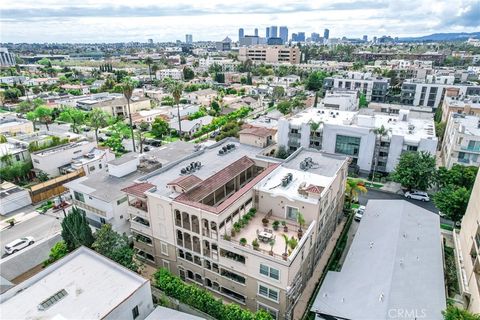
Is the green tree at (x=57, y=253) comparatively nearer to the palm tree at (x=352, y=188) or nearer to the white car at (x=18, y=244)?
the white car at (x=18, y=244)

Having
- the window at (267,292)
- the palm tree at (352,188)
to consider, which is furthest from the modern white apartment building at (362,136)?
the window at (267,292)

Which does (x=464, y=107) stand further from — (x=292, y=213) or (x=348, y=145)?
(x=292, y=213)

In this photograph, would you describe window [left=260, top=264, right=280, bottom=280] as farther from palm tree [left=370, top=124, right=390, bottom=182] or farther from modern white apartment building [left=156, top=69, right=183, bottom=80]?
modern white apartment building [left=156, top=69, right=183, bottom=80]

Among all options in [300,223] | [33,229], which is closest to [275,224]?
[300,223]

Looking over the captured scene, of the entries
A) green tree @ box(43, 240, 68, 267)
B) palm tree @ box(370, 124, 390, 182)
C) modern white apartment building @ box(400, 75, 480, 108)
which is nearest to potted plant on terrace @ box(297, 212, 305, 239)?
green tree @ box(43, 240, 68, 267)

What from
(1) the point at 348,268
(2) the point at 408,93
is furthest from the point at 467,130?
(2) the point at 408,93
